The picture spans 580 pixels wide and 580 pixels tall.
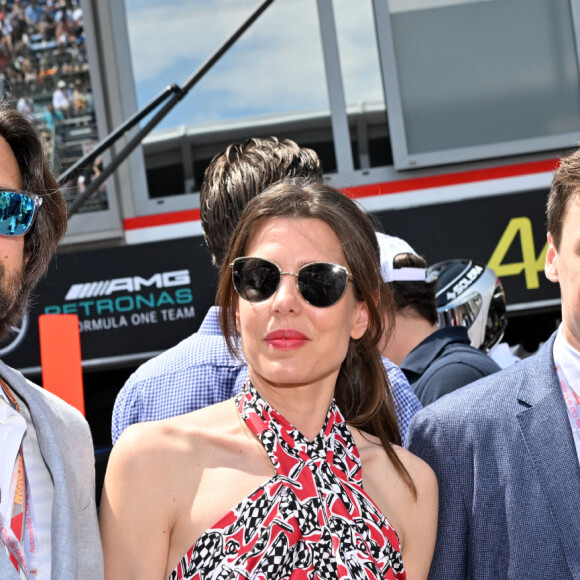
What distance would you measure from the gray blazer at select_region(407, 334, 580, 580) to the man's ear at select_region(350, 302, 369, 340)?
0.98 feet

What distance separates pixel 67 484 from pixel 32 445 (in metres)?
0.11

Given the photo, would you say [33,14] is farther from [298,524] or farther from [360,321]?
[298,524]

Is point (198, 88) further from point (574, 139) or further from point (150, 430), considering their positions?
point (150, 430)

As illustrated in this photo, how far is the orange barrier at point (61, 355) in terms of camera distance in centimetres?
387

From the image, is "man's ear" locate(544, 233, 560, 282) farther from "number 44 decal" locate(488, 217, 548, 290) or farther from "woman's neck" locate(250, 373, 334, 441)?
"number 44 decal" locate(488, 217, 548, 290)

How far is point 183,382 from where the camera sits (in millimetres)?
2334

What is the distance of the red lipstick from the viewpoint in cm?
203

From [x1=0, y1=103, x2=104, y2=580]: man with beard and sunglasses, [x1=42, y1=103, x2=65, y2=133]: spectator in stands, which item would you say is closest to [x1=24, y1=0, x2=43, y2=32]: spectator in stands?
[x1=42, y1=103, x2=65, y2=133]: spectator in stands

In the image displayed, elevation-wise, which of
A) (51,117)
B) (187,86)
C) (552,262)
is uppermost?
(51,117)

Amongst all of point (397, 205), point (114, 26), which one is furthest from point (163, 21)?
point (397, 205)

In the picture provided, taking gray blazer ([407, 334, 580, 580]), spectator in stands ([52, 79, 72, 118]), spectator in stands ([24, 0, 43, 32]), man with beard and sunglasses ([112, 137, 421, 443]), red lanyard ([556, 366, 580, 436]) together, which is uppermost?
spectator in stands ([24, 0, 43, 32])

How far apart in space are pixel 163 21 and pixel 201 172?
1073 mm

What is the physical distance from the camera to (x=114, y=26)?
612 cm

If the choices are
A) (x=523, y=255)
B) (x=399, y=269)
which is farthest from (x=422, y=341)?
(x=523, y=255)
